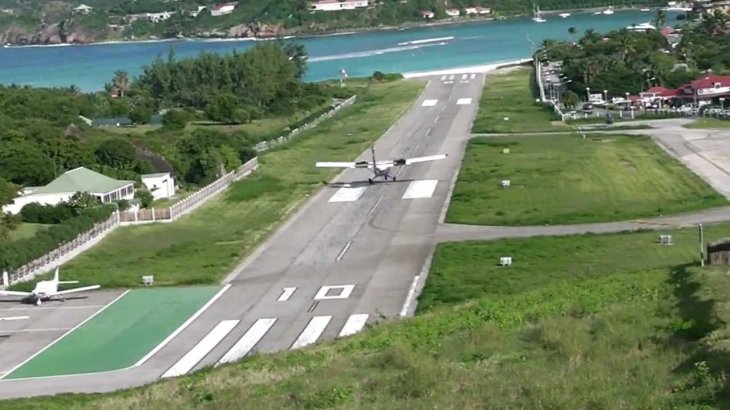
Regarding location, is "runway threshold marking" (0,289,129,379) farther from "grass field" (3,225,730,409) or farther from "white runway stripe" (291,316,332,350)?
"white runway stripe" (291,316,332,350)

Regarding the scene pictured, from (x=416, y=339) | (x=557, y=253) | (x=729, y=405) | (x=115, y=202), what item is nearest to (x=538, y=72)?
(x=115, y=202)

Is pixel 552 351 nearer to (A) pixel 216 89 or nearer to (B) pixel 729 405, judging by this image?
(B) pixel 729 405

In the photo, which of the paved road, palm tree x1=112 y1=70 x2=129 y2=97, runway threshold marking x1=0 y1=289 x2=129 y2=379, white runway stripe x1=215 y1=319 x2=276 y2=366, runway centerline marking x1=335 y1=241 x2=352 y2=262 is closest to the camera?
white runway stripe x1=215 y1=319 x2=276 y2=366

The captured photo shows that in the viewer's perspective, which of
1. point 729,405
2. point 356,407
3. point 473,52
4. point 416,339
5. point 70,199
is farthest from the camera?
point 473,52

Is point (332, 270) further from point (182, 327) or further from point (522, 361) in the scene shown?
point (522, 361)

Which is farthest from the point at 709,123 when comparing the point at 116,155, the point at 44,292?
the point at 44,292

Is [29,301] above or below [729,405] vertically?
below

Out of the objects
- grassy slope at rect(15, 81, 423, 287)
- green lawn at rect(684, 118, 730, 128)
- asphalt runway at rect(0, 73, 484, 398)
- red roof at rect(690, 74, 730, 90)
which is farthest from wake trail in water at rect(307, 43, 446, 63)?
asphalt runway at rect(0, 73, 484, 398)
